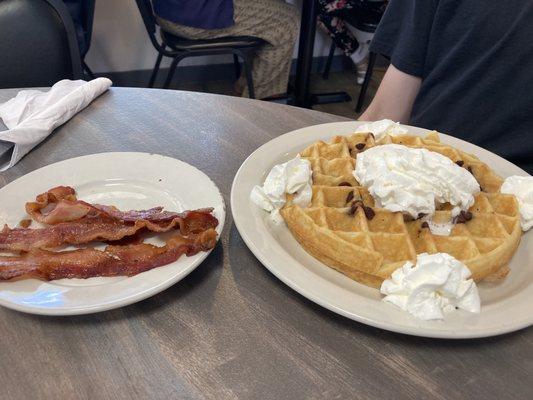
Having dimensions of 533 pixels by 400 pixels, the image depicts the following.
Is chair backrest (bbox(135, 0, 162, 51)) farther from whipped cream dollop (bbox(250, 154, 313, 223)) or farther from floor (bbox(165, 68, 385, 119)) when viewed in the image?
whipped cream dollop (bbox(250, 154, 313, 223))

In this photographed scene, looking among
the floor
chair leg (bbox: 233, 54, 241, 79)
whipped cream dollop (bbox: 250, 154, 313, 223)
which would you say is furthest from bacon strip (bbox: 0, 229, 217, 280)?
chair leg (bbox: 233, 54, 241, 79)

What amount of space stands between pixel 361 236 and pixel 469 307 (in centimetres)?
21

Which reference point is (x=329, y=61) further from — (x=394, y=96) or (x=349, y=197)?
(x=349, y=197)

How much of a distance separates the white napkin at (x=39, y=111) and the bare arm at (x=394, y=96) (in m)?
0.87

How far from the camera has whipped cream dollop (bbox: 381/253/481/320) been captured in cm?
65

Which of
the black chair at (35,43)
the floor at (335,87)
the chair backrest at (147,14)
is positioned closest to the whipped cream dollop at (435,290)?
the black chair at (35,43)

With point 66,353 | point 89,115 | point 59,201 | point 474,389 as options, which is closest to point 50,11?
point 89,115

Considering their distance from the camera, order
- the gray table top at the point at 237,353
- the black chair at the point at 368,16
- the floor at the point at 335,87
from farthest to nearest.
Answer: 1. the floor at the point at 335,87
2. the black chair at the point at 368,16
3. the gray table top at the point at 237,353

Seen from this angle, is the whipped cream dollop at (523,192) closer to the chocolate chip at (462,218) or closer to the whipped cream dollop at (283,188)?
the chocolate chip at (462,218)

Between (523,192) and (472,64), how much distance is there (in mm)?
578

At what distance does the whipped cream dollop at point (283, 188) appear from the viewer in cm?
84

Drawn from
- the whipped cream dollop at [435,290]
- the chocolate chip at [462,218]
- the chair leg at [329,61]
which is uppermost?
the whipped cream dollop at [435,290]

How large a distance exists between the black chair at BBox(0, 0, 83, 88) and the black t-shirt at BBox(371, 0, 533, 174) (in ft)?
3.61

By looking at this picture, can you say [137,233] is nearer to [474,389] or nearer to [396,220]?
[396,220]
